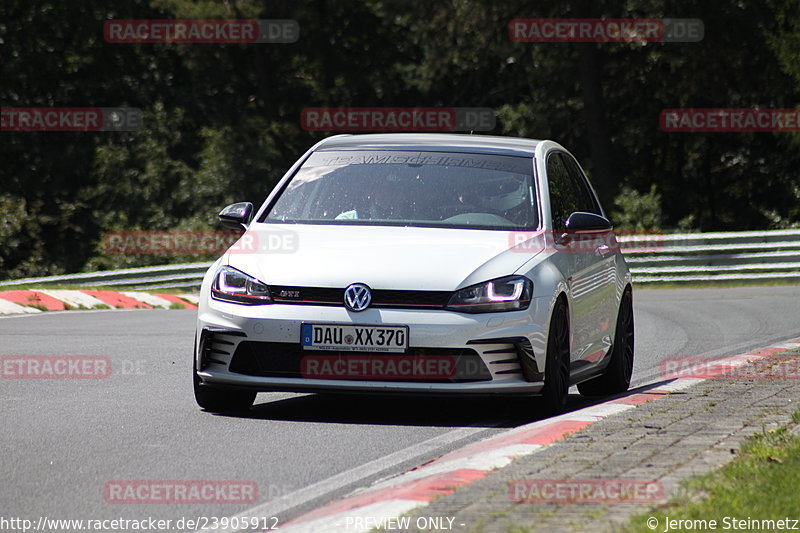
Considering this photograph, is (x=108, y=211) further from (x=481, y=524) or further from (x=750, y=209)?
(x=481, y=524)

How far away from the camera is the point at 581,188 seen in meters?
10.5

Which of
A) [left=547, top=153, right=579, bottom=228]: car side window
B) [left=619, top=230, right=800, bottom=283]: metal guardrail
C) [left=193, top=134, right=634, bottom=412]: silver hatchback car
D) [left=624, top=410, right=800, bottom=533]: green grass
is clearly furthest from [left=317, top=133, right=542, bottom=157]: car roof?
[left=619, top=230, right=800, bottom=283]: metal guardrail

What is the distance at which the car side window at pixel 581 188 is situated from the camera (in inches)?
404

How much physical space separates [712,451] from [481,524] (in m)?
1.86

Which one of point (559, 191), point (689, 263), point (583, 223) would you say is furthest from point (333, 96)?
point (583, 223)

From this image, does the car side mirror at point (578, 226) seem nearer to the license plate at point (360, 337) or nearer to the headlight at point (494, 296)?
the headlight at point (494, 296)

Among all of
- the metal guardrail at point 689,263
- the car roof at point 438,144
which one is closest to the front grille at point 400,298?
the car roof at point 438,144

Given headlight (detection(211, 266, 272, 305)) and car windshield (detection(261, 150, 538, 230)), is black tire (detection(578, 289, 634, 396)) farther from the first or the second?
headlight (detection(211, 266, 272, 305))

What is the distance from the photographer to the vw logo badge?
7977 mm

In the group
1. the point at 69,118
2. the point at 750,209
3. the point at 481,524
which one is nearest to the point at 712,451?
the point at 481,524

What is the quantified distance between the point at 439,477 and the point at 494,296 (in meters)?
2.24

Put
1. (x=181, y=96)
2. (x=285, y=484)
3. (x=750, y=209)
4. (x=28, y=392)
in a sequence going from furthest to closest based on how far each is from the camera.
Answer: (x=181, y=96) < (x=750, y=209) < (x=28, y=392) < (x=285, y=484)

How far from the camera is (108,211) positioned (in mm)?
41469

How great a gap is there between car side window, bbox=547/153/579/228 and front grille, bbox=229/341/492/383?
137 cm
